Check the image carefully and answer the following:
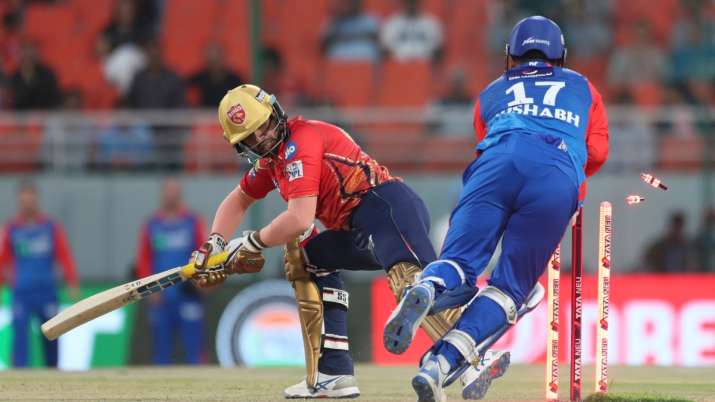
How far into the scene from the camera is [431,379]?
22.9ft

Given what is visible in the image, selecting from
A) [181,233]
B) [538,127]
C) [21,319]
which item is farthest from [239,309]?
[538,127]

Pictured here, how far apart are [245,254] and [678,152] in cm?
919

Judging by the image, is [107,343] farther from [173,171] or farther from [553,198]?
[553,198]

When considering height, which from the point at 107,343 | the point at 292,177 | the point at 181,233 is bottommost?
the point at 107,343

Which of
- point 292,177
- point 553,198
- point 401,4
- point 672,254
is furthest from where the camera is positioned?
point 401,4

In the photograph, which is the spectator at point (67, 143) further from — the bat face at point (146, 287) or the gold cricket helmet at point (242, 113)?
the gold cricket helmet at point (242, 113)

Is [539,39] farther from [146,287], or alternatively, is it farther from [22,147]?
[22,147]

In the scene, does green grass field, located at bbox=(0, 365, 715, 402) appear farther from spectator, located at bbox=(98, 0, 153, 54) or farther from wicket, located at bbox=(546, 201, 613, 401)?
spectator, located at bbox=(98, 0, 153, 54)

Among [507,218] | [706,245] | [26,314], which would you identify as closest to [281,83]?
[26,314]

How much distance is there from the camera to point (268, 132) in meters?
8.27

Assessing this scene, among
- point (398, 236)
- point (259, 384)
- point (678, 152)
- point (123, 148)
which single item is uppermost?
point (398, 236)

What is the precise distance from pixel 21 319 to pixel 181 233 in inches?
71.7

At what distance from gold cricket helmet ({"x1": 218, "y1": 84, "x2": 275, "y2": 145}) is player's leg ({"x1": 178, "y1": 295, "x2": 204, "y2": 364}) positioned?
7236 millimetres

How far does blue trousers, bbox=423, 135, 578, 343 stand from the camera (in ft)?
24.0
